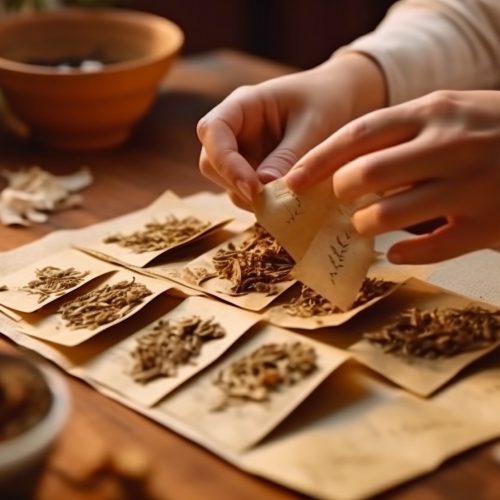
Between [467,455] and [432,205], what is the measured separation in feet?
0.61

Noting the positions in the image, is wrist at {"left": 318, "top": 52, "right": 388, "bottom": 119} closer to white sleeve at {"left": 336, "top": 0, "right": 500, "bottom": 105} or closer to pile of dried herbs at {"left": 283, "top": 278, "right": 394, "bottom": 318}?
white sleeve at {"left": 336, "top": 0, "right": 500, "bottom": 105}

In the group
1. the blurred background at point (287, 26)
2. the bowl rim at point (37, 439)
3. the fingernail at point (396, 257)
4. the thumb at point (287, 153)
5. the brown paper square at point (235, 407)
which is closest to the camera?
the bowl rim at point (37, 439)

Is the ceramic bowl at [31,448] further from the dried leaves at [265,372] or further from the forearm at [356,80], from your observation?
the forearm at [356,80]

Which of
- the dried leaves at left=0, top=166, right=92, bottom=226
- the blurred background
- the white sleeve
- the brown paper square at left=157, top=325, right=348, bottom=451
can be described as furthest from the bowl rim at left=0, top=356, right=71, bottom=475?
the blurred background

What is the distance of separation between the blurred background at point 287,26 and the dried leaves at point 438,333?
4.65 feet

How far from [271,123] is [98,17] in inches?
21.2

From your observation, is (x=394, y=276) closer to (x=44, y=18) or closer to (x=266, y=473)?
(x=266, y=473)

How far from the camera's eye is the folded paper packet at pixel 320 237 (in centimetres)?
72

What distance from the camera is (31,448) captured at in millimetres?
486

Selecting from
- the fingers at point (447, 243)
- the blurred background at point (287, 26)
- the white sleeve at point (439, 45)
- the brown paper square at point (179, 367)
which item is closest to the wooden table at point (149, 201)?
the brown paper square at point (179, 367)

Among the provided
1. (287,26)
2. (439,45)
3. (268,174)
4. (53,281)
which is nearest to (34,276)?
A: (53,281)

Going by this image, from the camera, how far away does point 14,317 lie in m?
0.75

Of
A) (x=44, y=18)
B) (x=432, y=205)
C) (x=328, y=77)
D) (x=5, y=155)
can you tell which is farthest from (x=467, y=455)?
(x=44, y=18)

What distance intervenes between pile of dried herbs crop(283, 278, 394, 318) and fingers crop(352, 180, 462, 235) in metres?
0.08
